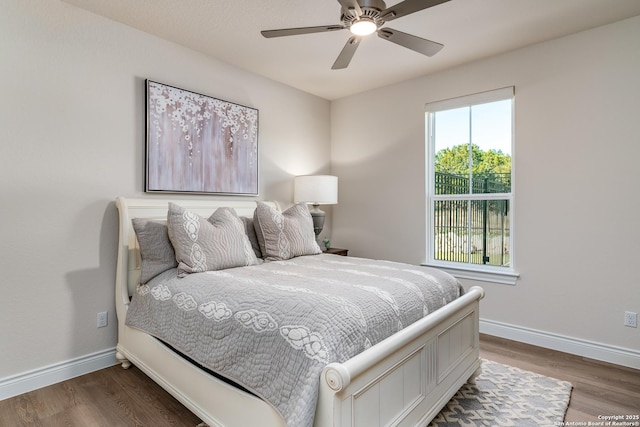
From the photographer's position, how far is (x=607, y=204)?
2.64 metres

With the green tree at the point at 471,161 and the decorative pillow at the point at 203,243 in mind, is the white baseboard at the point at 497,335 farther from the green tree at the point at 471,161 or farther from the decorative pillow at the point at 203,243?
the green tree at the point at 471,161

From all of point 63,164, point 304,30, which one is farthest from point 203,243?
point 304,30

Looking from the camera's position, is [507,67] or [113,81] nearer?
[113,81]

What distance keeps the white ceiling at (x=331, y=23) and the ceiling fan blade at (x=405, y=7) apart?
0.62 meters

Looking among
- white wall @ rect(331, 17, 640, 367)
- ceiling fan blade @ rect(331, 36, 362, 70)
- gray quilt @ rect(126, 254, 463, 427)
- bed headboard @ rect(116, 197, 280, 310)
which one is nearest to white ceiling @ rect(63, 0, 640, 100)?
white wall @ rect(331, 17, 640, 367)

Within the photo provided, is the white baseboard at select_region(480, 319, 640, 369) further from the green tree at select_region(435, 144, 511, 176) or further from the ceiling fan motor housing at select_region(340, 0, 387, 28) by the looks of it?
the ceiling fan motor housing at select_region(340, 0, 387, 28)

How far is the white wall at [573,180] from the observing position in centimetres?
258

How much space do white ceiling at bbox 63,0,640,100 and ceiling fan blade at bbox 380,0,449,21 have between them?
0.62 meters

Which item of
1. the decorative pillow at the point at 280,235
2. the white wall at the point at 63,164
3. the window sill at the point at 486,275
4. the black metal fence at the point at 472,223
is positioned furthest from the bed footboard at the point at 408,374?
the white wall at the point at 63,164

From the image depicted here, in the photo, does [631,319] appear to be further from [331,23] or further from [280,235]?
[331,23]

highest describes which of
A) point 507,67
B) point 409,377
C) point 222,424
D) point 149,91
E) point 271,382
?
point 507,67

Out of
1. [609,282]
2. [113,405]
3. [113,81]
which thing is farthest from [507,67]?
[113,405]

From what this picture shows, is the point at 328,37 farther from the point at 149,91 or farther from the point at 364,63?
the point at 149,91

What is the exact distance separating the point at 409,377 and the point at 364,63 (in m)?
2.84
